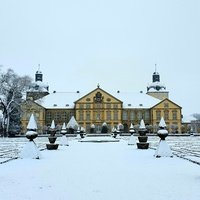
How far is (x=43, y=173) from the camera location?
344 inches

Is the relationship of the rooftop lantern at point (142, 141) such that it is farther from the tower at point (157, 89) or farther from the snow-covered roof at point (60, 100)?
the tower at point (157, 89)

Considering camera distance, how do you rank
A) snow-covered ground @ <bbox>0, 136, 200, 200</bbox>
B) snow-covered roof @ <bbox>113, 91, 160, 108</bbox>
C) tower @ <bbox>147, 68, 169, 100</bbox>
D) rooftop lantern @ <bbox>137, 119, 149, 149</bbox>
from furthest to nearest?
1. tower @ <bbox>147, 68, 169, 100</bbox>
2. snow-covered roof @ <bbox>113, 91, 160, 108</bbox>
3. rooftop lantern @ <bbox>137, 119, 149, 149</bbox>
4. snow-covered ground @ <bbox>0, 136, 200, 200</bbox>

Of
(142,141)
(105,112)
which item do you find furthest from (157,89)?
(142,141)

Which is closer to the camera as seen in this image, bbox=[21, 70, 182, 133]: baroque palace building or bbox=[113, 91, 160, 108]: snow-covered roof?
bbox=[21, 70, 182, 133]: baroque palace building

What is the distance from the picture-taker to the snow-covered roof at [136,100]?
75.0m

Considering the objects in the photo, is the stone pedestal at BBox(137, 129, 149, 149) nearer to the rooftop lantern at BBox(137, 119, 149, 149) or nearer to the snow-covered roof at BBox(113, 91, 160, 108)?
the rooftop lantern at BBox(137, 119, 149, 149)

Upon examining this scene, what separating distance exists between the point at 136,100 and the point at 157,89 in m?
9.22

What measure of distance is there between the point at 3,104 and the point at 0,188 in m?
39.4

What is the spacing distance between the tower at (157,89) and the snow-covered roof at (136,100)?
3.94m

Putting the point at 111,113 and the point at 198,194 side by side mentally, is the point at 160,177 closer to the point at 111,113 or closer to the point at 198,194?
the point at 198,194

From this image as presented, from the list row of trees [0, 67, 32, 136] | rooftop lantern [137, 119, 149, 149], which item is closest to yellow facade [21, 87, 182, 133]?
row of trees [0, 67, 32, 136]

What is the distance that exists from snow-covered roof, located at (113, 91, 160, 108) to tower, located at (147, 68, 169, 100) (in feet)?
12.9

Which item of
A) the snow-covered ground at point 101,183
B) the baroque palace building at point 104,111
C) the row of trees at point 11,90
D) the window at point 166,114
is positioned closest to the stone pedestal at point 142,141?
the snow-covered ground at point 101,183

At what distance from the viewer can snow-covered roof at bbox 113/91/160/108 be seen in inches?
2951
